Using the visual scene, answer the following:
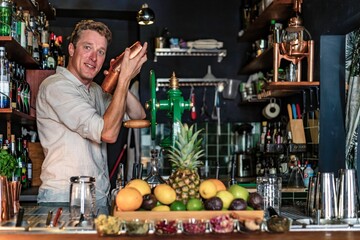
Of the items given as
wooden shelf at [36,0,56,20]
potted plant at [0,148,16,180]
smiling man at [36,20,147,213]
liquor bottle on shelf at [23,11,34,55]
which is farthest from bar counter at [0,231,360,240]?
wooden shelf at [36,0,56,20]

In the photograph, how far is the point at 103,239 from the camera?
196 centimetres

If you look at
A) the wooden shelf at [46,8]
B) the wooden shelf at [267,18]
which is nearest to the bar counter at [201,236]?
the wooden shelf at [267,18]

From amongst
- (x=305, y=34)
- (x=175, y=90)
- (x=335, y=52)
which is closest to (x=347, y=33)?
(x=335, y=52)

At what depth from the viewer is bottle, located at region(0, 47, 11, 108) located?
359cm

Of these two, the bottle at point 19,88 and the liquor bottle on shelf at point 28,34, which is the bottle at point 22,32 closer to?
the liquor bottle on shelf at point 28,34

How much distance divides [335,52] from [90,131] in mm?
2418

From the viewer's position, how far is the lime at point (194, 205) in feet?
6.94

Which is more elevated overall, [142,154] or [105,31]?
[105,31]

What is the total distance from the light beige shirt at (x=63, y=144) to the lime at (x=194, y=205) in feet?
2.84

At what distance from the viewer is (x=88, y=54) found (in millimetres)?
3123

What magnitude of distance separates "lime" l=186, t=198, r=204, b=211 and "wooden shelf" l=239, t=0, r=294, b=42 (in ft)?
10.2

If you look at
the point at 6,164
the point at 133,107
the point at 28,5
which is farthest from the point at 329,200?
the point at 28,5

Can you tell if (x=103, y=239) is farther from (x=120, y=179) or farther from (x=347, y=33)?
(x=347, y=33)

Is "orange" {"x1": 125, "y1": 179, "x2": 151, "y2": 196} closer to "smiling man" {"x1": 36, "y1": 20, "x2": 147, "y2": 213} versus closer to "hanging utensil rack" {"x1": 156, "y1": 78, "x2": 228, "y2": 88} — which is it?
"smiling man" {"x1": 36, "y1": 20, "x2": 147, "y2": 213}
